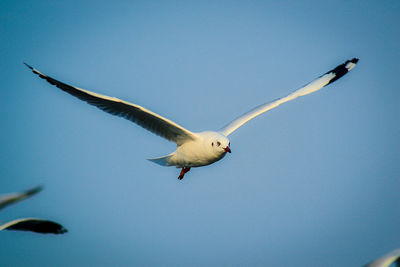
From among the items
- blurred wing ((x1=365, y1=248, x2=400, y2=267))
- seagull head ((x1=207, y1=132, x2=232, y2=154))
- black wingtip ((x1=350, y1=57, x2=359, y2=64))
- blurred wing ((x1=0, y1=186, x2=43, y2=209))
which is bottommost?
blurred wing ((x1=365, y1=248, x2=400, y2=267))

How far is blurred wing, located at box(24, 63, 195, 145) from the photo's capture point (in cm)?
606

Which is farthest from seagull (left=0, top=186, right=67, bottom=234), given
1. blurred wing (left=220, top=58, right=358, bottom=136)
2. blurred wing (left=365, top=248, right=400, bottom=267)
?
blurred wing (left=220, top=58, right=358, bottom=136)

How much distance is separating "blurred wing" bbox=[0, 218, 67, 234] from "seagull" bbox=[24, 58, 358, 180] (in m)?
2.29

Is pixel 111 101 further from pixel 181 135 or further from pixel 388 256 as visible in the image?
pixel 388 256

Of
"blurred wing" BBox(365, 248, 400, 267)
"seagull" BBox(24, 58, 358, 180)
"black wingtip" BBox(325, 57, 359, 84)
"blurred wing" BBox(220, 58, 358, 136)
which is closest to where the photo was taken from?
"blurred wing" BBox(365, 248, 400, 267)

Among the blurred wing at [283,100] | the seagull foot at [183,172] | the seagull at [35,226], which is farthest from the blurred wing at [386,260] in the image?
the seagull foot at [183,172]

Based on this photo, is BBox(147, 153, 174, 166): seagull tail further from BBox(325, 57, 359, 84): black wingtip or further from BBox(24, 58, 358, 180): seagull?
BBox(325, 57, 359, 84): black wingtip

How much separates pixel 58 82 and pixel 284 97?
388 centimetres

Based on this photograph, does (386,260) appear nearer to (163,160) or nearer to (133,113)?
(133,113)

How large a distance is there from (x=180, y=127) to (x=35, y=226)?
304 centimetres

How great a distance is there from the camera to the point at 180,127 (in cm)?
646

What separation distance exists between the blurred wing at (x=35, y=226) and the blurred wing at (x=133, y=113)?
2.29 m

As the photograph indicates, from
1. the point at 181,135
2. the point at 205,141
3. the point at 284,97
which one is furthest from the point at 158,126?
the point at 284,97

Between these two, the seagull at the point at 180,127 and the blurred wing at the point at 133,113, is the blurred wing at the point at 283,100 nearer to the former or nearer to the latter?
the seagull at the point at 180,127
